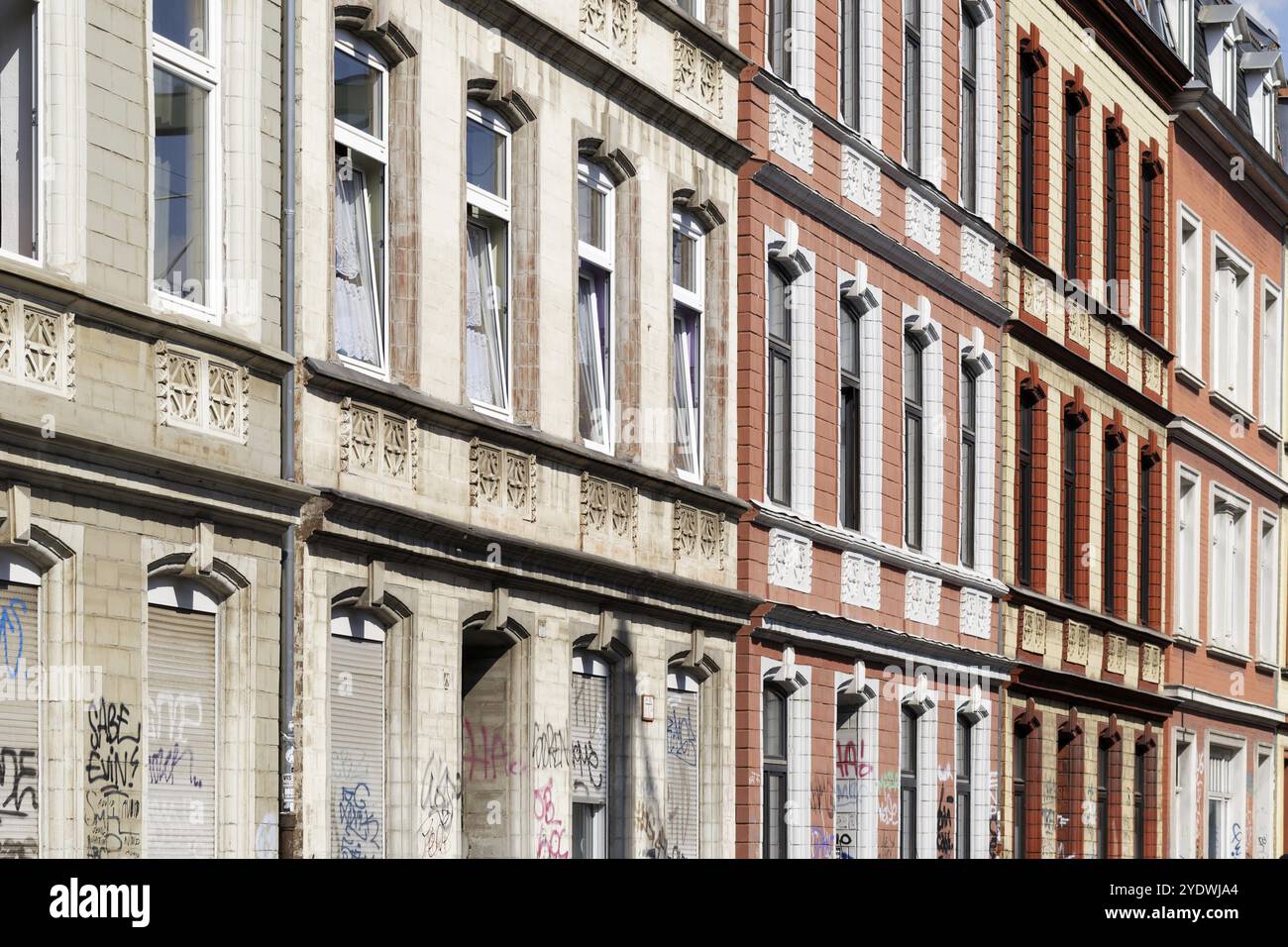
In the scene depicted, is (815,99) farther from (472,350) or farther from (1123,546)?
(1123,546)

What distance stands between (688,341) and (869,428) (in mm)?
4374

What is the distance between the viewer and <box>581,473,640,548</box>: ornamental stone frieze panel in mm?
20938

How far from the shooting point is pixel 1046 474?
34000 mm

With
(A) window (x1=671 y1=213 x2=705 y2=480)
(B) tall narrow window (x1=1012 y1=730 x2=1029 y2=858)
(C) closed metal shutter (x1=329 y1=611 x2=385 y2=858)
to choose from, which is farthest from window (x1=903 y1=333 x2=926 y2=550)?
(C) closed metal shutter (x1=329 y1=611 x2=385 y2=858)

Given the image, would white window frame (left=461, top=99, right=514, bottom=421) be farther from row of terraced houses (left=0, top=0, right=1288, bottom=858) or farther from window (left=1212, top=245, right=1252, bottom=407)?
window (left=1212, top=245, right=1252, bottom=407)

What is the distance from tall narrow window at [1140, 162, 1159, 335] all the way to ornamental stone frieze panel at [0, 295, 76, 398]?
27.6m

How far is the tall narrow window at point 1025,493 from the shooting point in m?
33.5

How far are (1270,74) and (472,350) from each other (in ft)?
107

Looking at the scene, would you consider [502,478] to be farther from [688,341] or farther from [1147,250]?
[1147,250]

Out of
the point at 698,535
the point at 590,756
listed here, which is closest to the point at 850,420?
the point at 698,535

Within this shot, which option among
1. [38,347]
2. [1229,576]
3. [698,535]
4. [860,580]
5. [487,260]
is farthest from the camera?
[1229,576]

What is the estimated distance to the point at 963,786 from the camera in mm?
31016

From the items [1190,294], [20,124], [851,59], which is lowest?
[20,124]

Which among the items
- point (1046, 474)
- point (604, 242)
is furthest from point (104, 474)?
point (1046, 474)
